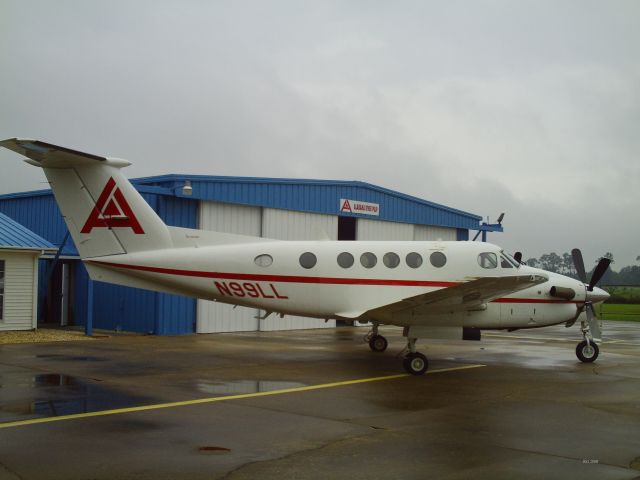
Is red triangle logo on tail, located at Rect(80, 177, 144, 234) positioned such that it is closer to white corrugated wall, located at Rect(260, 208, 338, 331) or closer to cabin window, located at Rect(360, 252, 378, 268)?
cabin window, located at Rect(360, 252, 378, 268)

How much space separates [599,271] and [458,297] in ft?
17.0

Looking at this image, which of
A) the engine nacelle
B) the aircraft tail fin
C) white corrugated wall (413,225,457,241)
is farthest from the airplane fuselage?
white corrugated wall (413,225,457,241)

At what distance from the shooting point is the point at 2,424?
27.5 feet

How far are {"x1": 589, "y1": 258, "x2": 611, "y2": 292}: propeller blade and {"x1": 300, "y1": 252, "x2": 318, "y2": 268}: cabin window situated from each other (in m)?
7.25

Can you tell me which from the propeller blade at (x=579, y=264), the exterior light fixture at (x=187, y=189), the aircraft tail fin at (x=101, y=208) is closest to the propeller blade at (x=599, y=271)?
the propeller blade at (x=579, y=264)

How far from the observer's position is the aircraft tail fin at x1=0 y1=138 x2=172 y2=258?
1399 centimetres

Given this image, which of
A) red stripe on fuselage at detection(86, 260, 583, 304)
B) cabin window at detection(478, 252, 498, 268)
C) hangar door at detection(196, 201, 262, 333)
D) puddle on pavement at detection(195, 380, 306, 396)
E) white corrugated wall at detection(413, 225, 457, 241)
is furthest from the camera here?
white corrugated wall at detection(413, 225, 457, 241)

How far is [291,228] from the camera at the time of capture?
2638cm

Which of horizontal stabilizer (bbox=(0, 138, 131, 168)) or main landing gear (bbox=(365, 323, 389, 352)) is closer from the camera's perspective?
horizontal stabilizer (bbox=(0, 138, 131, 168))

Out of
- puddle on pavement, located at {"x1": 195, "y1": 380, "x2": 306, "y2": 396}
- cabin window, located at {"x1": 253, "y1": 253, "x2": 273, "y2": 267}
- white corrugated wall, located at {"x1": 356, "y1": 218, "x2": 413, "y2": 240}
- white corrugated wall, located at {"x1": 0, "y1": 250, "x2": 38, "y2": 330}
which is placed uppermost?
white corrugated wall, located at {"x1": 356, "y1": 218, "x2": 413, "y2": 240}

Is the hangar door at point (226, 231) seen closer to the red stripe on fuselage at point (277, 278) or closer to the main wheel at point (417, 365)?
the red stripe on fuselage at point (277, 278)

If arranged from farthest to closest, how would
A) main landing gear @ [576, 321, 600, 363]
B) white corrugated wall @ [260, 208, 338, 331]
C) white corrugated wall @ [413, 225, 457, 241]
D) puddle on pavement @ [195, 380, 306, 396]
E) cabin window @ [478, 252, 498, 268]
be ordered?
white corrugated wall @ [413, 225, 457, 241] < white corrugated wall @ [260, 208, 338, 331] < main landing gear @ [576, 321, 600, 363] < cabin window @ [478, 252, 498, 268] < puddle on pavement @ [195, 380, 306, 396]

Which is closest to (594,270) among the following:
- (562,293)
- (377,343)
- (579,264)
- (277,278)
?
(579,264)

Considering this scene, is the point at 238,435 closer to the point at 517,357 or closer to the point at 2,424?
the point at 2,424
